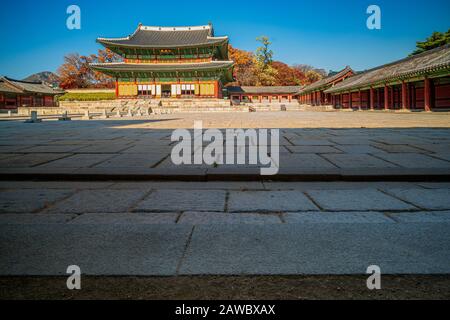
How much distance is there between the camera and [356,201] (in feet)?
8.82

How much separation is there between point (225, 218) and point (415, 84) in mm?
23090

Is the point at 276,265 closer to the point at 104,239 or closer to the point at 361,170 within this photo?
the point at 104,239

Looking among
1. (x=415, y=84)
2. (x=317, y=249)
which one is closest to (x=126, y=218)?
(x=317, y=249)

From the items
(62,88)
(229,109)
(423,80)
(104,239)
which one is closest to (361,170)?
(104,239)

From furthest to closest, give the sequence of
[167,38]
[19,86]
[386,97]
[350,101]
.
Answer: [19,86] → [167,38] → [350,101] → [386,97]

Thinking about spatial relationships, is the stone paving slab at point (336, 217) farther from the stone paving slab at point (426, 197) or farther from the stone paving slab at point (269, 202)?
the stone paving slab at point (426, 197)

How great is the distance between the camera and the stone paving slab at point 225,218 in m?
2.21

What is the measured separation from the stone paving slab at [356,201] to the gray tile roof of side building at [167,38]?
117 feet

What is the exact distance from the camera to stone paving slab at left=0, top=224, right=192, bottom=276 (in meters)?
1.56

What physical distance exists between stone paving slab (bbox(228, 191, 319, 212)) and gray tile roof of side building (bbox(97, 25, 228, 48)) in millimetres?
35512

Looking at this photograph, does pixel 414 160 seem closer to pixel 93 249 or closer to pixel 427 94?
pixel 93 249

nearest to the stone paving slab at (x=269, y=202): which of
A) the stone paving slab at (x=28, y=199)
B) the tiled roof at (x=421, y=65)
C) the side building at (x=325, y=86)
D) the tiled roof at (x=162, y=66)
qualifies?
the stone paving slab at (x=28, y=199)

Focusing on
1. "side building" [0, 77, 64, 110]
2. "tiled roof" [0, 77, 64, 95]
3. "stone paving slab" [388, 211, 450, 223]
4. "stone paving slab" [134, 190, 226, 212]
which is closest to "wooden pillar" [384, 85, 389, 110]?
"stone paving slab" [388, 211, 450, 223]

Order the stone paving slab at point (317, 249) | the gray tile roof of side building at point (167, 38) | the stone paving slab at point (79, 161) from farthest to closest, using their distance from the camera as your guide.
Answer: the gray tile roof of side building at point (167, 38) → the stone paving slab at point (79, 161) → the stone paving slab at point (317, 249)
